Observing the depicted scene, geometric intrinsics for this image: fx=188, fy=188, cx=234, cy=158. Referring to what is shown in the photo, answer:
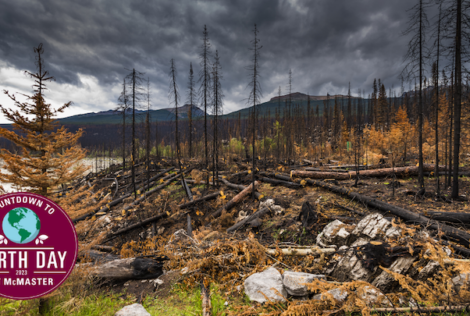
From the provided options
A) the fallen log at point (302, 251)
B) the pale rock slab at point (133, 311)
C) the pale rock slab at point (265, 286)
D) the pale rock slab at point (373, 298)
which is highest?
the pale rock slab at point (373, 298)

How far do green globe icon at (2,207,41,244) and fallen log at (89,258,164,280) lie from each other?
9.08 ft

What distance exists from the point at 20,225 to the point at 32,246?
0.33 m

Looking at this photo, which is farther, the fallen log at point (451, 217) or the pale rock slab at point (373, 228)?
the fallen log at point (451, 217)

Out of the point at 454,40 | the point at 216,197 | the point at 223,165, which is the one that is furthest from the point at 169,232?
the point at 454,40

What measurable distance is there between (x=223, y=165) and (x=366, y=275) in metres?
17.7

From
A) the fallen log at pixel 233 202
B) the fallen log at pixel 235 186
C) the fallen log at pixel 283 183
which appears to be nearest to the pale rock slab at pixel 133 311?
the fallen log at pixel 233 202

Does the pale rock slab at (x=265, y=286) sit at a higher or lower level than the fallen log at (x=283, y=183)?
lower

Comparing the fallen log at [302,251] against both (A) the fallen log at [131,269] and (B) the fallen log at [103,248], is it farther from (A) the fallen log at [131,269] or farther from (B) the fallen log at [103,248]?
(B) the fallen log at [103,248]

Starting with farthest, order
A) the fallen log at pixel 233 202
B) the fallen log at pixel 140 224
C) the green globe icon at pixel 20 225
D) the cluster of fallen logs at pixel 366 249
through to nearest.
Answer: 1. the fallen log at pixel 140 224
2. the fallen log at pixel 233 202
3. the cluster of fallen logs at pixel 366 249
4. the green globe icon at pixel 20 225

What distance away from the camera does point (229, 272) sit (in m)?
4.61

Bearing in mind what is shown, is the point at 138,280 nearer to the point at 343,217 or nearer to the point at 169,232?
the point at 169,232

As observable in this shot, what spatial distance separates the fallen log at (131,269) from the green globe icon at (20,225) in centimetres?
277

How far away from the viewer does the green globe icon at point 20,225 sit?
240 centimetres

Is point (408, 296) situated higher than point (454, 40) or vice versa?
point (454, 40)
